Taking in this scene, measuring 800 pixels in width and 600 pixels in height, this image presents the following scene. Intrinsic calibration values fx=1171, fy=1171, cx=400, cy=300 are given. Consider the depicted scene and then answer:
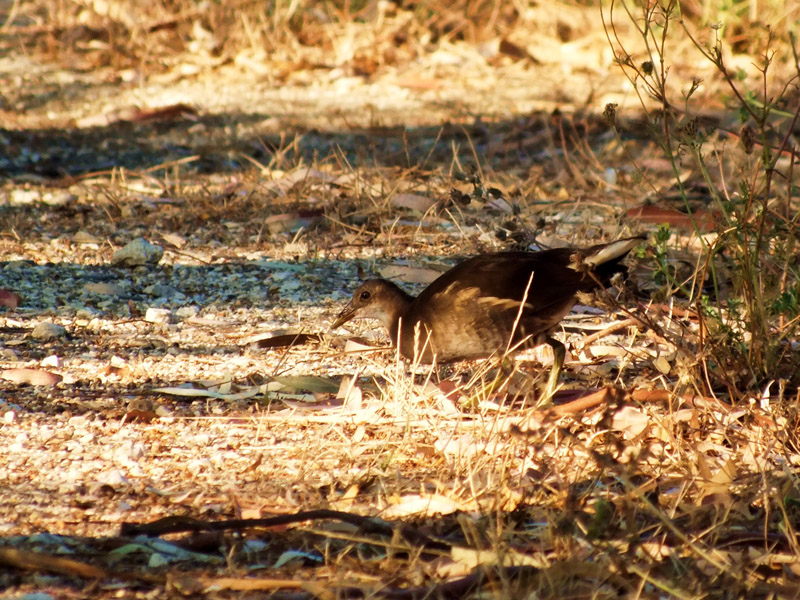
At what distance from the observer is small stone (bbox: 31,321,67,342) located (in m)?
4.64

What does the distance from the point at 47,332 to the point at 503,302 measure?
6.05ft

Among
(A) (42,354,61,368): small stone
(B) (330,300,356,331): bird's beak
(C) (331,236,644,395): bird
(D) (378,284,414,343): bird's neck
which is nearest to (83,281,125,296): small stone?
(A) (42,354,61,368): small stone

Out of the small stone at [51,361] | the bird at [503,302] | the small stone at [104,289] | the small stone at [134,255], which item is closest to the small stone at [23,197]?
the small stone at [134,255]

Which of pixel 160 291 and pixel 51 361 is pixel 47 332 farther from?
pixel 160 291

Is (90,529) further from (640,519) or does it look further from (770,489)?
(770,489)

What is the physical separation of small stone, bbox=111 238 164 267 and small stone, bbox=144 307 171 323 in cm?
73

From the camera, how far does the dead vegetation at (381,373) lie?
2.77m


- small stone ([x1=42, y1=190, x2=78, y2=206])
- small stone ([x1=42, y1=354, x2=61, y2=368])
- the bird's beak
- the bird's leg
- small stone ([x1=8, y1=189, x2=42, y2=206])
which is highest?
the bird's leg

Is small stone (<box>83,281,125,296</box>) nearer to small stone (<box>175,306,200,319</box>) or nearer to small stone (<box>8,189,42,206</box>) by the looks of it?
small stone (<box>175,306,200,319</box>)

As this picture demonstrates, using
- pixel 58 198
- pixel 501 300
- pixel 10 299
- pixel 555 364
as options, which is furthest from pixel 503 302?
pixel 58 198

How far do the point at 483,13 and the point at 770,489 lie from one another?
8786 mm

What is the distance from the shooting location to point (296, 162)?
7305 mm

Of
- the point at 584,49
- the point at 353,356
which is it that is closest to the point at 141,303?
the point at 353,356

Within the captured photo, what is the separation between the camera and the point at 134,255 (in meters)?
5.72
